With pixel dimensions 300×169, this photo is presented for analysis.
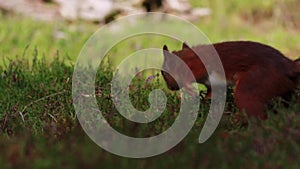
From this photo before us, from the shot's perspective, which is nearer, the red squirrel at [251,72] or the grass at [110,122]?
the grass at [110,122]

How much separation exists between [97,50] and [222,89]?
14.0 feet

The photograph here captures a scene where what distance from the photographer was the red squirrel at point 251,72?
157 inches

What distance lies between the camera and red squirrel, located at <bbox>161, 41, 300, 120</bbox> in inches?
157

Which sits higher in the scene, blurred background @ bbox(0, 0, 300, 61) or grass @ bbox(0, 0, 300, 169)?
blurred background @ bbox(0, 0, 300, 61)

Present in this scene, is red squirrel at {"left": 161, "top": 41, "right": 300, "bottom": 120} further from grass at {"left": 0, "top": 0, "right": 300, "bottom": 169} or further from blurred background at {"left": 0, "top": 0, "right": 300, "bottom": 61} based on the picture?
blurred background at {"left": 0, "top": 0, "right": 300, "bottom": 61}

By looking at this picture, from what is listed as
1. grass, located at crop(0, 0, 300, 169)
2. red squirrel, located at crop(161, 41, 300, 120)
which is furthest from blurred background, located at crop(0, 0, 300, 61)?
red squirrel, located at crop(161, 41, 300, 120)

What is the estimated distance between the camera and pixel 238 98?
3984mm

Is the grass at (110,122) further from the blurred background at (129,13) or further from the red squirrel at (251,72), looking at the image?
the blurred background at (129,13)

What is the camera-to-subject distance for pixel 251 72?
4.07 metres

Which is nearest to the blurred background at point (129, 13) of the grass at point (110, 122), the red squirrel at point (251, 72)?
the grass at point (110, 122)

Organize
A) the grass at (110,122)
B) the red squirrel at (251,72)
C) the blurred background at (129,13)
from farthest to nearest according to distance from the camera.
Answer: the blurred background at (129,13)
the red squirrel at (251,72)
the grass at (110,122)

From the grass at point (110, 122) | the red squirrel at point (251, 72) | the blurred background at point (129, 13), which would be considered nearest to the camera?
the grass at point (110, 122)

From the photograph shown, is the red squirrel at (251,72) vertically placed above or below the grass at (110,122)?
above

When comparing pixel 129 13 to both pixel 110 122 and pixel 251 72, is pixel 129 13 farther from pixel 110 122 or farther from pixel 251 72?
pixel 110 122
